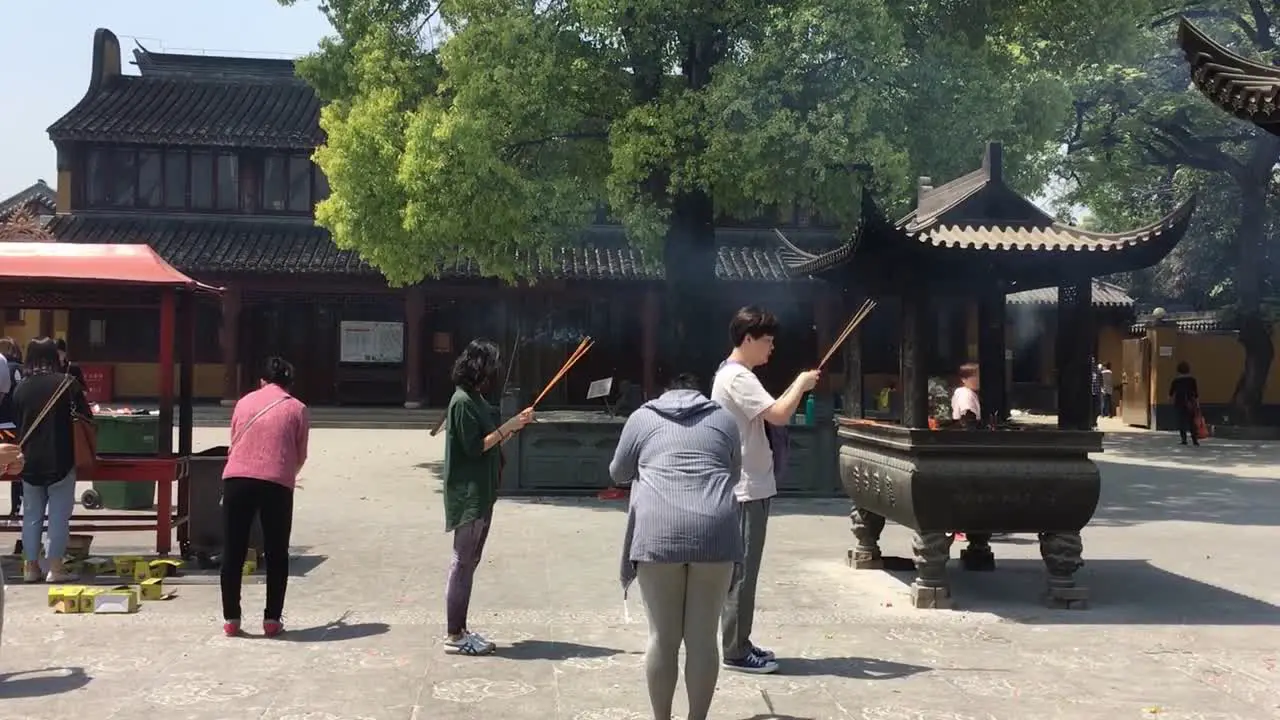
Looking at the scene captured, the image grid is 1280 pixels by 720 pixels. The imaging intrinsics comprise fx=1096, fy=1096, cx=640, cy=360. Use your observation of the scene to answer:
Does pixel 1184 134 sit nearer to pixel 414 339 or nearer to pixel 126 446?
pixel 414 339

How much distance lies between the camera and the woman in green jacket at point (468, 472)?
5.96 metres

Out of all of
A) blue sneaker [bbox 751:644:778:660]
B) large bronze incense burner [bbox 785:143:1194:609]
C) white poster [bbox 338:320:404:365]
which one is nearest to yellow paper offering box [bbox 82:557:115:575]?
blue sneaker [bbox 751:644:778:660]

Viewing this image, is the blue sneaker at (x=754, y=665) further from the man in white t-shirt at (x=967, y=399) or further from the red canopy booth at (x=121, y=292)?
the red canopy booth at (x=121, y=292)

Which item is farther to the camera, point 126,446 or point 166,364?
point 126,446

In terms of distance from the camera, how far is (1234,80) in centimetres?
526

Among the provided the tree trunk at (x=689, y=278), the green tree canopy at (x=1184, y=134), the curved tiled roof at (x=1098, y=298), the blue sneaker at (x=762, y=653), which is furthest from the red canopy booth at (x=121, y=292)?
the curved tiled roof at (x=1098, y=298)

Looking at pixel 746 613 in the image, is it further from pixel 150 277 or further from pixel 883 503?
pixel 150 277

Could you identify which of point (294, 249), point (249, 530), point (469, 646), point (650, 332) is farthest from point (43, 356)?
point (294, 249)

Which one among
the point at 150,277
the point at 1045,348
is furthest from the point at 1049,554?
the point at 1045,348

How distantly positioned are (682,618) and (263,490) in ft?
10.1

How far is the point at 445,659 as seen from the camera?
5.99m

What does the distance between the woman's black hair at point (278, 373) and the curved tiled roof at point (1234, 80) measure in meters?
5.21

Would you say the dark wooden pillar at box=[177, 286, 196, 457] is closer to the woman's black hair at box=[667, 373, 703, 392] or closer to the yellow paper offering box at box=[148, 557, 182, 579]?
the yellow paper offering box at box=[148, 557, 182, 579]

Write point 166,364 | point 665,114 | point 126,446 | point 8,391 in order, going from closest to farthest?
point 166,364, point 8,391, point 126,446, point 665,114
